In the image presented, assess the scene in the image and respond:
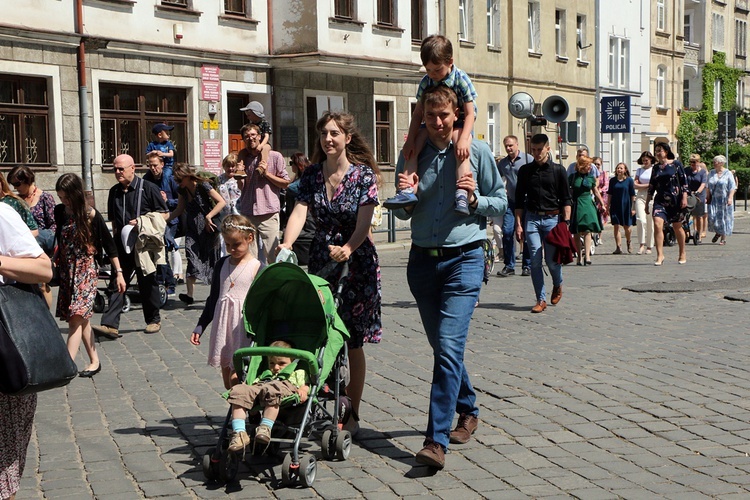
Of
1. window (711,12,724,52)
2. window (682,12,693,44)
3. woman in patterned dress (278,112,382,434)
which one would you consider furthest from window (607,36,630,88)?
woman in patterned dress (278,112,382,434)

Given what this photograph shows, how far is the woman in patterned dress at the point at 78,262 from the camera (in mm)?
9203

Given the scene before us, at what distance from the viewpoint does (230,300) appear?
6824 millimetres

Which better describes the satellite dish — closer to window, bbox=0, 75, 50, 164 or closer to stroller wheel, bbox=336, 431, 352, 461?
window, bbox=0, 75, 50, 164

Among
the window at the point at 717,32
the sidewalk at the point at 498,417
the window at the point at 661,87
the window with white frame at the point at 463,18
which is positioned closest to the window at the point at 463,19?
the window with white frame at the point at 463,18

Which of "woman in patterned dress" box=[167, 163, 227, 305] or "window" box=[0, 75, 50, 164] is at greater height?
"window" box=[0, 75, 50, 164]

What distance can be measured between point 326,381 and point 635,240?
20559mm

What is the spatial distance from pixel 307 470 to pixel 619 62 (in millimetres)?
45776

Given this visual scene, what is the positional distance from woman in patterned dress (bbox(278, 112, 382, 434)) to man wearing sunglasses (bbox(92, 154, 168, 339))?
491cm

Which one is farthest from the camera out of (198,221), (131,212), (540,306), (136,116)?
(136,116)

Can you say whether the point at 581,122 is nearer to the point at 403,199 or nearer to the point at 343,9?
the point at 343,9

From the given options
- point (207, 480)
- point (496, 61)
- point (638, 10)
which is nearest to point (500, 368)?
point (207, 480)

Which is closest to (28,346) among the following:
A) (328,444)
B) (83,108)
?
(328,444)

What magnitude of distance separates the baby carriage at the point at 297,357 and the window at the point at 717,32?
58.9 m

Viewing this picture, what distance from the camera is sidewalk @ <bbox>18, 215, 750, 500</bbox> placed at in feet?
19.4
